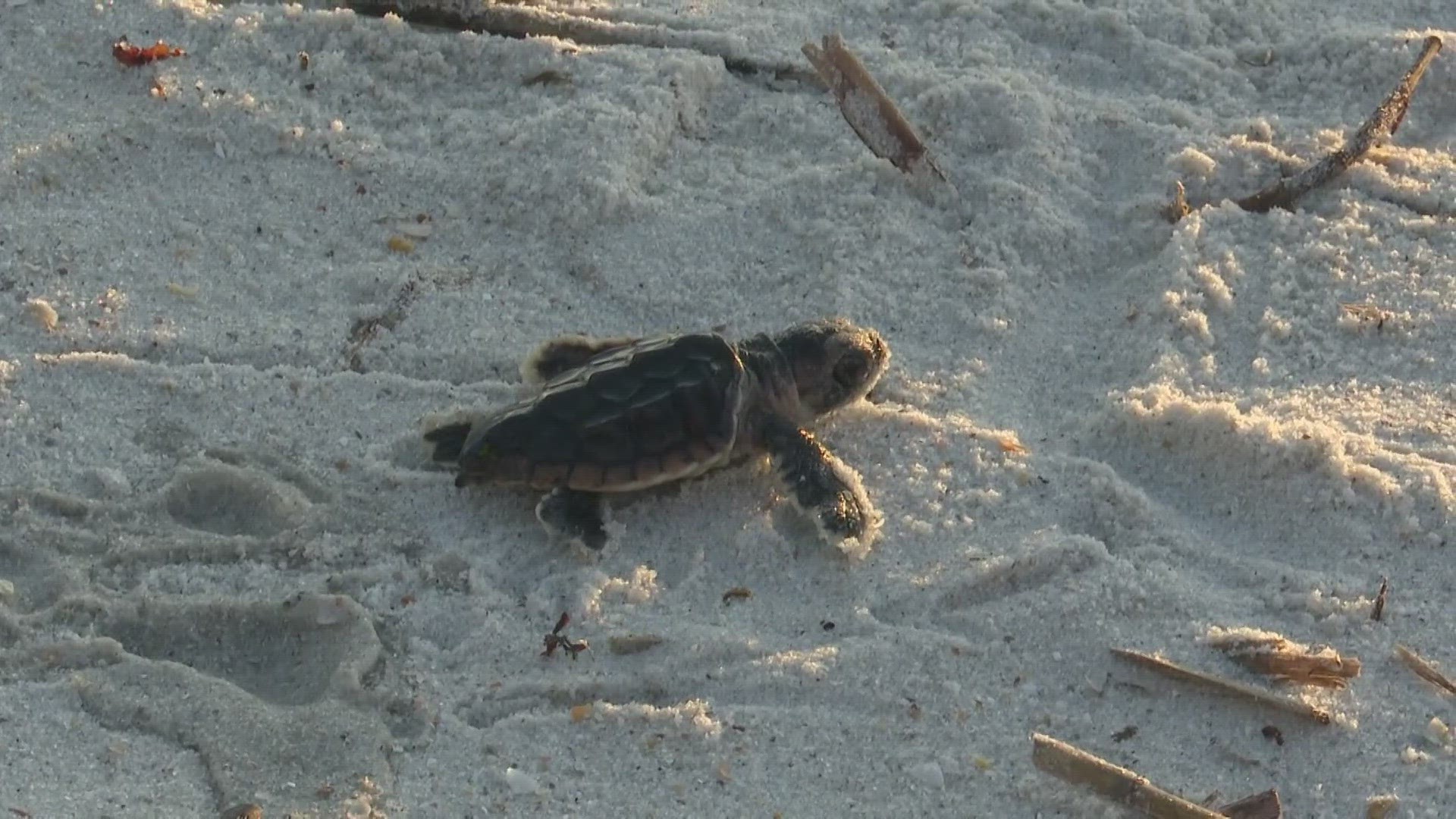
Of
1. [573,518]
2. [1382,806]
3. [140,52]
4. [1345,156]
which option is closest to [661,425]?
[573,518]

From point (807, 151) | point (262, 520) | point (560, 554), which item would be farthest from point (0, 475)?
point (807, 151)

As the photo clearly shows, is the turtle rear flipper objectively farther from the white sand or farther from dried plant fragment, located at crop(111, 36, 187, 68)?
dried plant fragment, located at crop(111, 36, 187, 68)

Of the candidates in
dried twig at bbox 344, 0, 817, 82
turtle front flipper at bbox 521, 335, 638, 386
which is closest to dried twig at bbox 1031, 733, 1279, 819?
turtle front flipper at bbox 521, 335, 638, 386

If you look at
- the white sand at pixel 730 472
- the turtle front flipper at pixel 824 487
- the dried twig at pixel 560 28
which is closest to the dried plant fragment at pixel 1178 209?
the white sand at pixel 730 472

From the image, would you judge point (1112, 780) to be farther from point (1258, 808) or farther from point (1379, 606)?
point (1379, 606)

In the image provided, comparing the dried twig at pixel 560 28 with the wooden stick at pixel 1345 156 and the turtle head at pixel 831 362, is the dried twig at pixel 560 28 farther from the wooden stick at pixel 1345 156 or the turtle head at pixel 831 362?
the wooden stick at pixel 1345 156

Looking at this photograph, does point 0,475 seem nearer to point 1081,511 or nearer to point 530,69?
point 530,69
